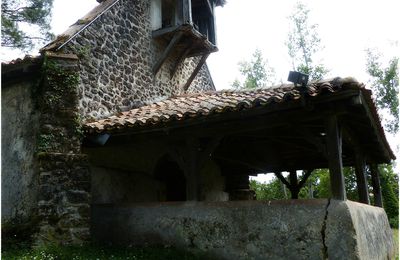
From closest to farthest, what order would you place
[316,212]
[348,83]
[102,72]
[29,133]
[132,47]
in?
1. [348,83]
2. [316,212]
3. [29,133]
4. [102,72]
5. [132,47]

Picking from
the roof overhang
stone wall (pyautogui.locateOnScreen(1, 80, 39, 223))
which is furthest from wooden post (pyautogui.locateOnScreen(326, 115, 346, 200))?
stone wall (pyautogui.locateOnScreen(1, 80, 39, 223))

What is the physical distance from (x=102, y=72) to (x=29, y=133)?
238cm

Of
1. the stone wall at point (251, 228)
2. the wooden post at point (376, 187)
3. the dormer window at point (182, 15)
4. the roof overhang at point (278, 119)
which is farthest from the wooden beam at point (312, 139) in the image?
the dormer window at point (182, 15)

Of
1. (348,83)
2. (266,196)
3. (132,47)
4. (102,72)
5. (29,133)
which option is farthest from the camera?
(266,196)

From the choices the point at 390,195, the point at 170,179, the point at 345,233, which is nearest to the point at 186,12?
the point at 170,179

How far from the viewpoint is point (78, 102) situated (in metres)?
7.74

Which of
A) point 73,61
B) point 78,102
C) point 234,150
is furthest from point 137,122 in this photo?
point 234,150

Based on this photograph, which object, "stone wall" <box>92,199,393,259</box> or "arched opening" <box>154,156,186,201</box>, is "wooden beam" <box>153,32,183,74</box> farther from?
"stone wall" <box>92,199,393,259</box>

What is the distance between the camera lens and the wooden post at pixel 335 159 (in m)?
5.85

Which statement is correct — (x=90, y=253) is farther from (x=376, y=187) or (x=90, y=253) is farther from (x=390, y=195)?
(x=390, y=195)

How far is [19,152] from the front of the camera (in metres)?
7.46

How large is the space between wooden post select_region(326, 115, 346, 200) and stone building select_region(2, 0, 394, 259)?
16 millimetres

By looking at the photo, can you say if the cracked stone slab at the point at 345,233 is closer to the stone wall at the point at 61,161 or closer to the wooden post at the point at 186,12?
the stone wall at the point at 61,161

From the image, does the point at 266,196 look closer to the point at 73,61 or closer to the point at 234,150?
the point at 234,150
